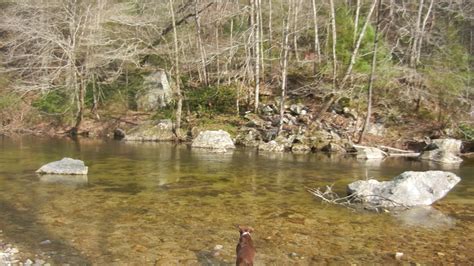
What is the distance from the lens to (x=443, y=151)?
19344mm

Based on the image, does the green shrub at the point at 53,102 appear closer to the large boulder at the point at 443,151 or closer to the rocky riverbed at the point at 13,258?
the large boulder at the point at 443,151

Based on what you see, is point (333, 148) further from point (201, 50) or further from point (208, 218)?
point (208, 218)

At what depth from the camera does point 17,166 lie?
15.4 meters

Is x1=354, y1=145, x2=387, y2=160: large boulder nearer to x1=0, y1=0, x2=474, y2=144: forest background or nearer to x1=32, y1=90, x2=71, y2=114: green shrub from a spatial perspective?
x1=0, y1=0, x2=474, y2=144: forest background

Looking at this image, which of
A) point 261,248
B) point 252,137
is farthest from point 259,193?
point 252,137

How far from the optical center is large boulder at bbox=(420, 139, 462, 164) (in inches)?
739

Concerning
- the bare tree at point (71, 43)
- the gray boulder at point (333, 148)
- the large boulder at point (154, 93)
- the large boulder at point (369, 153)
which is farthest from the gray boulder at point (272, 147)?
the bare tree at point (71, 43)

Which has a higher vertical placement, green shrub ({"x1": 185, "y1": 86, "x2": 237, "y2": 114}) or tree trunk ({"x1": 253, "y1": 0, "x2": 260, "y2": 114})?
tree trunk ({"x1": 253, "y1": 0, "x2": 260, "y2": 114})

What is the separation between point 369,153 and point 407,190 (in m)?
9.62

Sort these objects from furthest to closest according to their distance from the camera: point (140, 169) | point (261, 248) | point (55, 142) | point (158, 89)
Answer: point (158, 89)
point (55, 142)
point (140, 169)
point (261, 248)

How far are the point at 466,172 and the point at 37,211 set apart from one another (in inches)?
525

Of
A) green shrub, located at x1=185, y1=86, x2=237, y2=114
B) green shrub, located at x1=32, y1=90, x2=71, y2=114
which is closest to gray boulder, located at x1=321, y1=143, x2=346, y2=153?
green shrub, located at x1=185, y1=86, x2=237, y2=114

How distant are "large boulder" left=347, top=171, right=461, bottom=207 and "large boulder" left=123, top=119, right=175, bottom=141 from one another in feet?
54.6

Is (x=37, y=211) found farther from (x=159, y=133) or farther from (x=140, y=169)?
(x=159, y=133)
